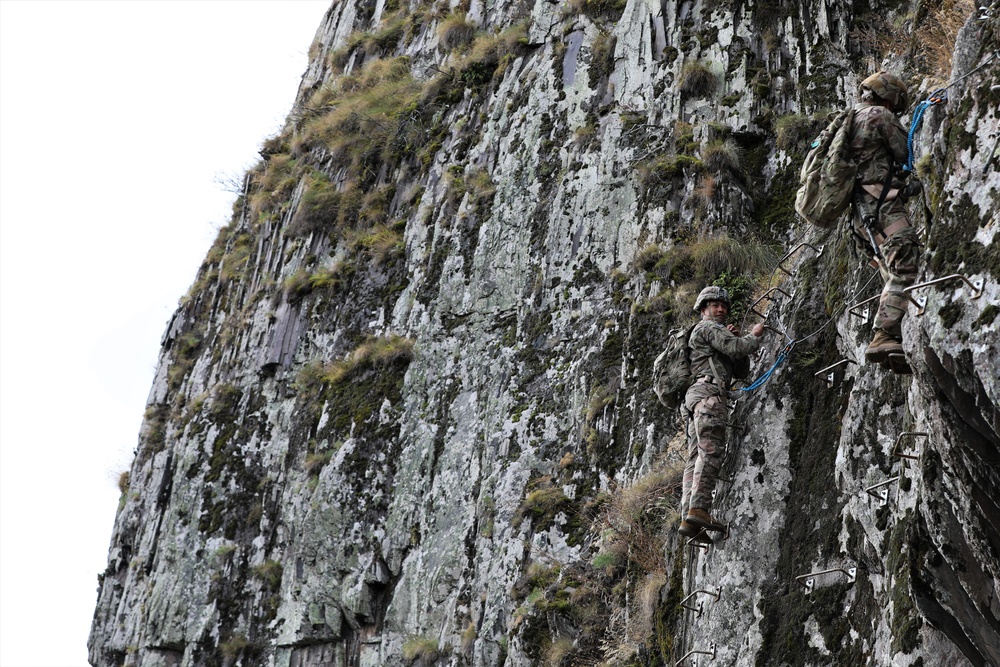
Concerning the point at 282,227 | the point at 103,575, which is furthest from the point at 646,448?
the point at 103,575

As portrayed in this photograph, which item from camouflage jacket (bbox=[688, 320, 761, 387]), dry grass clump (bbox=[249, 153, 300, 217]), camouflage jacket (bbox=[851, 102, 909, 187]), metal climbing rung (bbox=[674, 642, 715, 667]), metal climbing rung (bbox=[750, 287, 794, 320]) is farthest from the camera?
dry grass clump (bbox=[249, 153, 300, 217])

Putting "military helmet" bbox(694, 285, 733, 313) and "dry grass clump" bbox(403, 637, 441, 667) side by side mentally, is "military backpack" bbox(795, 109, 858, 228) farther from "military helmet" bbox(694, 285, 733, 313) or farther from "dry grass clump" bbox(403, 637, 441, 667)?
"dry grass clump" bbox(403, 637, 441, 667)

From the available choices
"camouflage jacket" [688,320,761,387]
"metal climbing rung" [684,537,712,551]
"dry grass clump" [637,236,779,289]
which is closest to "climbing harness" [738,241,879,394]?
"camouflage jacket" [688,320,761,387]

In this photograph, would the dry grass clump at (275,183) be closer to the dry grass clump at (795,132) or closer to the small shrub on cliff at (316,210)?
the small shrub on cliff at (316,210)

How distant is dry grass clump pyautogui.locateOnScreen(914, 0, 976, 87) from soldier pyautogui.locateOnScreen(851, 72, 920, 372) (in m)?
0.79

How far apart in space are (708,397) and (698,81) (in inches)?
265

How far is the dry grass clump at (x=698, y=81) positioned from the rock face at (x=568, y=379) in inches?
1.6

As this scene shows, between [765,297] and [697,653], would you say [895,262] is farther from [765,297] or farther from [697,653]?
[697,653]

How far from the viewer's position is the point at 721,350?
8.77 m

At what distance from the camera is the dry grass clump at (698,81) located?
13898 mm

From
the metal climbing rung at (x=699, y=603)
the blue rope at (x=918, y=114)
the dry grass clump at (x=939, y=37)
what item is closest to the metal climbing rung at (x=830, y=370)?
the blue rope at (x=918, y=114)

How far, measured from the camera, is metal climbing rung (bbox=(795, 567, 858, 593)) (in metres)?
6.89

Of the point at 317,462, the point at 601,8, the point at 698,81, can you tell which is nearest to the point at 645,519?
the point at 698,81

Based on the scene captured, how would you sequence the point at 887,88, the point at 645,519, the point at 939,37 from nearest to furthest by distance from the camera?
the point at 887,88 → the point at 939,37 → the point at 645,519
